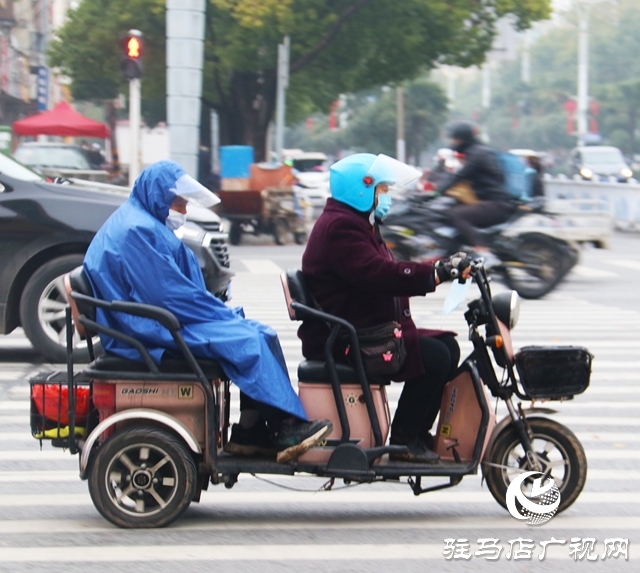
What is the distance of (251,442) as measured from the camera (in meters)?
5.47

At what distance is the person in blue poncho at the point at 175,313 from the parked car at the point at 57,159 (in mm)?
22904

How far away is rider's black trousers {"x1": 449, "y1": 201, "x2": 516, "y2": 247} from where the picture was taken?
14.3 m

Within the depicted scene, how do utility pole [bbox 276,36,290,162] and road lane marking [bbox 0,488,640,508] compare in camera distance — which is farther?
utility pole [bbox 276,36,290,162]

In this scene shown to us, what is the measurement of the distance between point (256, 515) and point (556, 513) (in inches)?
50.6

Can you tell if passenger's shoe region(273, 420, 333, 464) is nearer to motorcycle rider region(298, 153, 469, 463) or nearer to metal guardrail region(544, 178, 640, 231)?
motorcycle rider region(298, 153, 469, 463)

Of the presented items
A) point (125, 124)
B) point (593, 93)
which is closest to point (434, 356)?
point (125, 124)

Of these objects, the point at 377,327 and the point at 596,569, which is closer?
the point at 596,569

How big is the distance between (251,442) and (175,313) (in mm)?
648

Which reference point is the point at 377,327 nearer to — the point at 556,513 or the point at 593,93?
the point at 556,513

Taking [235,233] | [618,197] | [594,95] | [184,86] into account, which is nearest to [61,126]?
[235,233]

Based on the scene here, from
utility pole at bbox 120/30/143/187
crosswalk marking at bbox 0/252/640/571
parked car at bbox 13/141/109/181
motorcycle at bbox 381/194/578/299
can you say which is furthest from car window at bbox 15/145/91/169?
crosswalk marking at bbox 0/252/640/571

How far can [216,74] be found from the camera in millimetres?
38812

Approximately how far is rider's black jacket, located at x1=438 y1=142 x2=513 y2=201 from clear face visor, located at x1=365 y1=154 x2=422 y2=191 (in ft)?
29.0

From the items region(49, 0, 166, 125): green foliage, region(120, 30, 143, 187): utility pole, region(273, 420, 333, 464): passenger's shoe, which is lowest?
region(273, 420, 333, 464): passenger's shoe
